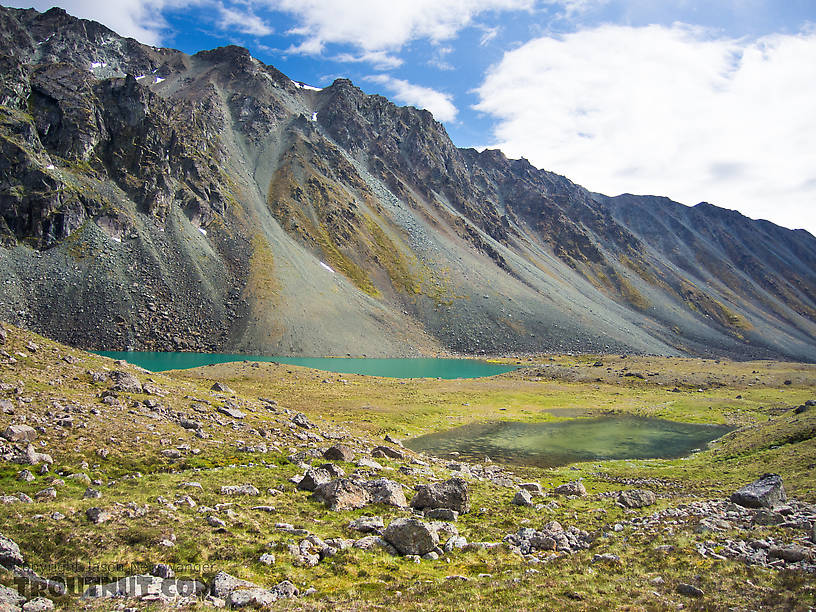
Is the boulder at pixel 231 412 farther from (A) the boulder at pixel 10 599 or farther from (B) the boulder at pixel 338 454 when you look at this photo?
(A) the boulder at pixel 10 599

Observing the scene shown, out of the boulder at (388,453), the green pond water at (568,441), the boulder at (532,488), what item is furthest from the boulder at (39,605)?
the green pond water at (568,441)

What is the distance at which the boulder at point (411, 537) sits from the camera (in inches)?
666

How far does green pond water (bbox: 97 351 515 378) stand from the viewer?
10530 cm

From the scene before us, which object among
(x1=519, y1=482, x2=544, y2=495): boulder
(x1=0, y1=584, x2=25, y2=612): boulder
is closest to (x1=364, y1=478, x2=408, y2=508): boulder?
(x1=519, y1=482, x2=544, y2=495): boulder

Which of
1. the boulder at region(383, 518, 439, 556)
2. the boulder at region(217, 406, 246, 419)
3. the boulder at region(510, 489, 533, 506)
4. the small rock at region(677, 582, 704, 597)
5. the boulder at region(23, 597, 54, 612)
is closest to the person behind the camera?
the boulder at region(23, 597, 54, 612)

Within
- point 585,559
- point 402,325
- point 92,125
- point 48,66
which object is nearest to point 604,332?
point 402,325

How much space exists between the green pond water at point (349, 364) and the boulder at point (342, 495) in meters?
83.7

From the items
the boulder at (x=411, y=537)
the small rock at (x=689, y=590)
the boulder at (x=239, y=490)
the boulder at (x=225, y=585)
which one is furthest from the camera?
the boulder at (x=239, y=490)

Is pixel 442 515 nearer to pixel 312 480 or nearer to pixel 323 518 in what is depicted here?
pixel 323 518

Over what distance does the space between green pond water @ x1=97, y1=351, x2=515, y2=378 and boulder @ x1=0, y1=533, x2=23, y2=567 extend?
9146 centimetres

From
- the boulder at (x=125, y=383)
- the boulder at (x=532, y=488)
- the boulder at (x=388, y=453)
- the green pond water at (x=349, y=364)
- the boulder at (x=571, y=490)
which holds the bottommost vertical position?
the green pond water at (x=349, y=364)

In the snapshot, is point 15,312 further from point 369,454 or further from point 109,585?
point 109,585

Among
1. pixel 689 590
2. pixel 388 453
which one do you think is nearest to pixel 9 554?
pixel 689 590

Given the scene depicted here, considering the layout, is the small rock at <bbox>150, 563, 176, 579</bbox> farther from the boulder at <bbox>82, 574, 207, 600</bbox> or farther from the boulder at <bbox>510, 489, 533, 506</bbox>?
the boulder at <bbox>510, 489, 533, 506</bbox>
